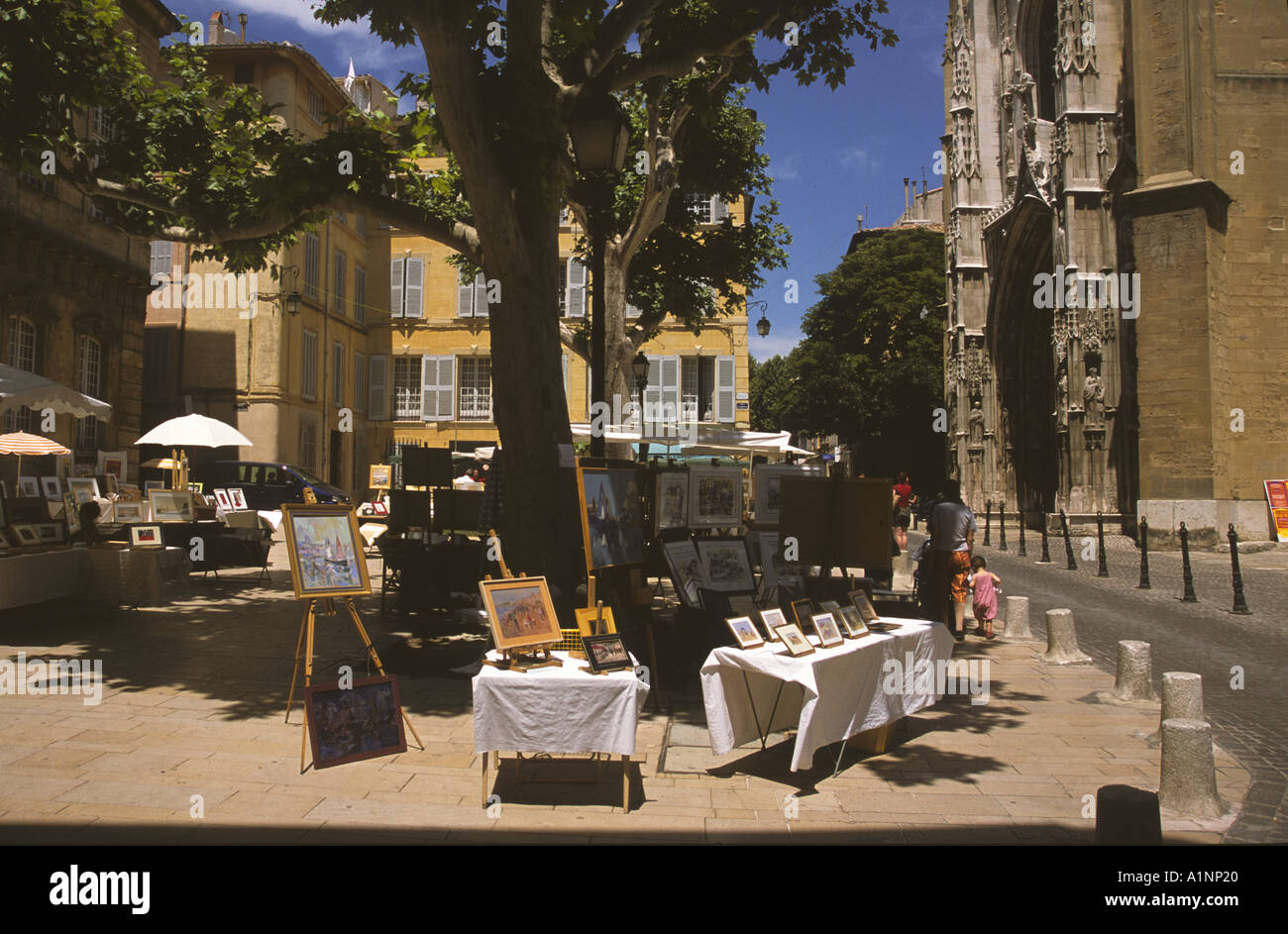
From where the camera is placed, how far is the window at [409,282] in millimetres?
34875

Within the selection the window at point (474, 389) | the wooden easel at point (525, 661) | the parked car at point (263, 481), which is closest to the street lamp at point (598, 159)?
the wooden easel at point (525, 661)

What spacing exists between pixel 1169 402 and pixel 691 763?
19.2 m

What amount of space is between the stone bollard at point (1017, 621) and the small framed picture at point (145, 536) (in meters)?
9.85

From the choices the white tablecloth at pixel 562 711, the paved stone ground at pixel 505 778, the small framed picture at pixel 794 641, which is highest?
the small framed picture at pixel 794 641

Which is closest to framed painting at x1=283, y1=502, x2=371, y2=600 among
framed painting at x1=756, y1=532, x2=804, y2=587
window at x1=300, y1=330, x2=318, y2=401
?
framed painting at x1=756, y1=532, x2=804, y2=587

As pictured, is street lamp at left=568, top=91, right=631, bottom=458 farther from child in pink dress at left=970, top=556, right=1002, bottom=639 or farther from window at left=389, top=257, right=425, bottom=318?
window at left=389, top=257, right=425, bottom=318

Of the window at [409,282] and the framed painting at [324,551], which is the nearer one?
the framed painting at [324,551]

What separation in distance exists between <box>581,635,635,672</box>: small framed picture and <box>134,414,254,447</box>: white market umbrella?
37.9 ft

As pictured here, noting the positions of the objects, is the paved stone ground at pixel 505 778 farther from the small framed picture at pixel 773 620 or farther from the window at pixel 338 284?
the window at pixel 338 284

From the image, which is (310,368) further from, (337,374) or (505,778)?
(505,778)

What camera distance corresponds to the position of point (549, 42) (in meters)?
9.50

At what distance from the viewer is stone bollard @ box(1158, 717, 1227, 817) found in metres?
4.74
